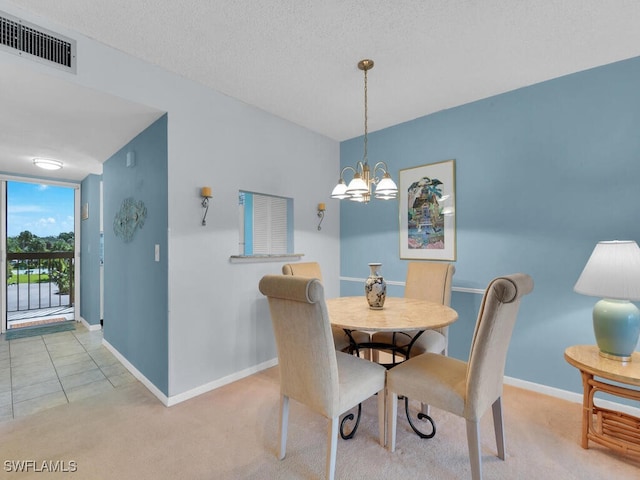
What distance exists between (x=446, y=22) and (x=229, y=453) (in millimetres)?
2827

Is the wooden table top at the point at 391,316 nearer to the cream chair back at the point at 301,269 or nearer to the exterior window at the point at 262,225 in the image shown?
the cream chair back at the point at 301,269

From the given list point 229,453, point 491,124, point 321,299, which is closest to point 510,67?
point 491,124

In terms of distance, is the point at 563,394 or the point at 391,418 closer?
the point at 391,418

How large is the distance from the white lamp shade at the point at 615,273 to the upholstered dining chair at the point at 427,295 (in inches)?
34.6

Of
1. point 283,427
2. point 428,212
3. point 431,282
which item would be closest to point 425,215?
point 428,212

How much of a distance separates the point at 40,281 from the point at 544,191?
696 centimetres

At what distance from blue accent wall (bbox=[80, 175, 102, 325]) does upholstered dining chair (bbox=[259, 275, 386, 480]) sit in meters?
3.78

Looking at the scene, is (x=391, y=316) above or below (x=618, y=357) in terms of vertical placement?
above

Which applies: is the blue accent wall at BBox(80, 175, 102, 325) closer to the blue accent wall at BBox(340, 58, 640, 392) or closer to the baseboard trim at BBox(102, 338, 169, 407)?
the baseboard trim at BBox(102, 338, 169, 407)

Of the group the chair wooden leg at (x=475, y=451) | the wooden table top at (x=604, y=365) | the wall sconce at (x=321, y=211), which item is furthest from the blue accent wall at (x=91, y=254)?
the wooden table top at (x=604, y=365)

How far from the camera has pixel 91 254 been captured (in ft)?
14.2

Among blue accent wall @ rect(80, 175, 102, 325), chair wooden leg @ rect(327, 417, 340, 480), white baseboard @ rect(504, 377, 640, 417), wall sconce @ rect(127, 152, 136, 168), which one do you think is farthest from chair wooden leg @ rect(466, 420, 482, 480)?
blue accent wall @ rect(80, 175, 102, 325)

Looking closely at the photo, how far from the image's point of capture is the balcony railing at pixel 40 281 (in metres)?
4.69

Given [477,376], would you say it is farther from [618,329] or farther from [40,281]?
[40,281]
